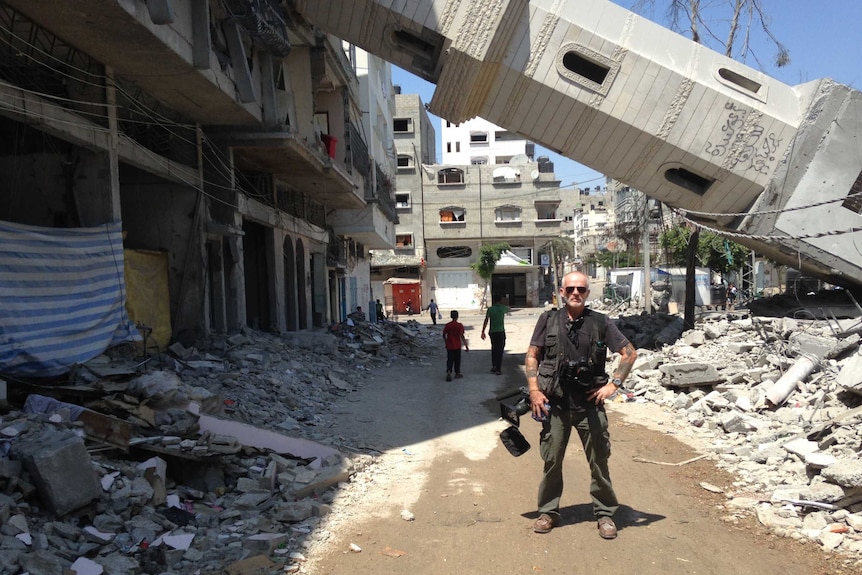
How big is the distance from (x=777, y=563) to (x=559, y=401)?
1704mm

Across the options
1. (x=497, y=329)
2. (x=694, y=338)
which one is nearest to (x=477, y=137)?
(x=497, y=329)

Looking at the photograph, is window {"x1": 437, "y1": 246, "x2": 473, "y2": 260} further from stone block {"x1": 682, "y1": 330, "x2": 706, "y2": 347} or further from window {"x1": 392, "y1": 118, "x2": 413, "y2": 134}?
stone block {"x1": 682, "y1": 330, "x2": 706, "y2": 347}

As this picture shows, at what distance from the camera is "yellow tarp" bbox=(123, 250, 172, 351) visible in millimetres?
10307

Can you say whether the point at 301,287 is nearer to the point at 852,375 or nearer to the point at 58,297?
the point at 58,297

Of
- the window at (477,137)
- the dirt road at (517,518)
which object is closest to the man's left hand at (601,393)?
the dirt road at (517,518)

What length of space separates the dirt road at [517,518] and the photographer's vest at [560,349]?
111 cm

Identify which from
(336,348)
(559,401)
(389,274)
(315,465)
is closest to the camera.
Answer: (559,401)

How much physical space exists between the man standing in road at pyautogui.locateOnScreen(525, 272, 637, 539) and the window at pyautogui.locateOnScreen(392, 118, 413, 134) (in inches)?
1951

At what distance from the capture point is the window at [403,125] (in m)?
52.4

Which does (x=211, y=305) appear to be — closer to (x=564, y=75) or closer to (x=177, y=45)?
(x=177, y=45)

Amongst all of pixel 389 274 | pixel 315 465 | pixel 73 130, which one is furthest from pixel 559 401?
pixel 389 274

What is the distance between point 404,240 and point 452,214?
448cm

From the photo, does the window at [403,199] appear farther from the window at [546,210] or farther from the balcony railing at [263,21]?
the balcony railing at [263,21]

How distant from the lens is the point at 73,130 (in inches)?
312
